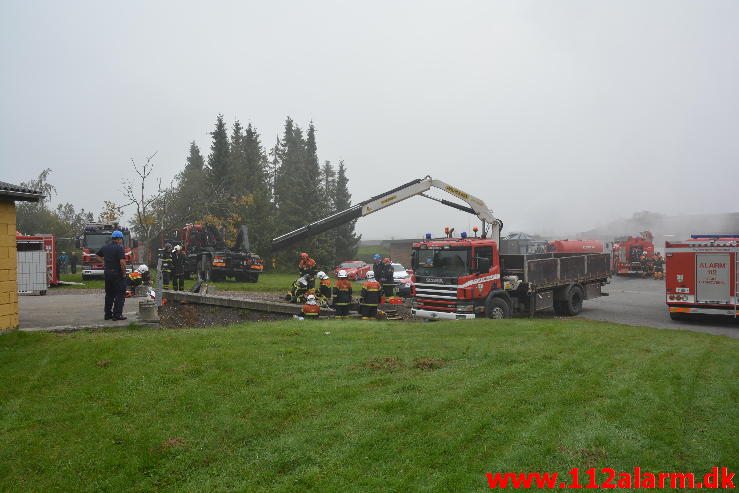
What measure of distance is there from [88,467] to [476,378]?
435 cm

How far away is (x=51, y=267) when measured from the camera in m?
21.0

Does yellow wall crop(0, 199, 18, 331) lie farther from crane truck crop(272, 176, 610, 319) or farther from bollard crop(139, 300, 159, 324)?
crane truck crop(272, 176, 610, 319)

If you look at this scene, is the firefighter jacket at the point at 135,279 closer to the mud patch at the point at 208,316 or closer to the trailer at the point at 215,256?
the mud patch at the point at 208,316

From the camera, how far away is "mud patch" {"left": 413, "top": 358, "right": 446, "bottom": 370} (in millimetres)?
7125

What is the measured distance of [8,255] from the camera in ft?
28.1

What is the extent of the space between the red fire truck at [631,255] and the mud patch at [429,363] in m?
34.0

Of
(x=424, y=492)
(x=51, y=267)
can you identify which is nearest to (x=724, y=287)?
(x=424, y=492)

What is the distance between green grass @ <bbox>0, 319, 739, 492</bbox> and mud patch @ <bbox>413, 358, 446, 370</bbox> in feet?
0.28

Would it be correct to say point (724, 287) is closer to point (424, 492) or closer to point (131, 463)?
point (424, 492)

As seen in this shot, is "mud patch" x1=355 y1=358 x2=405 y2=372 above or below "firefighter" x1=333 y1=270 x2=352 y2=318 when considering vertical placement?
below

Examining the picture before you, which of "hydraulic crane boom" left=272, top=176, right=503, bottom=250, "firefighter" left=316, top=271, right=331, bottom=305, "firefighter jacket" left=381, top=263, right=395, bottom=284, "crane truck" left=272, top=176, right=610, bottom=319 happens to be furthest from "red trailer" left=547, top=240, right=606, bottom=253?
"firefighter" left=316, top=271, right=331, bottom=305

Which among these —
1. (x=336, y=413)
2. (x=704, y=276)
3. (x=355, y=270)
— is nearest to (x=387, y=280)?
(x=704, y=276)

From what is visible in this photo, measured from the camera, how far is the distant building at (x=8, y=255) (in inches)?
329

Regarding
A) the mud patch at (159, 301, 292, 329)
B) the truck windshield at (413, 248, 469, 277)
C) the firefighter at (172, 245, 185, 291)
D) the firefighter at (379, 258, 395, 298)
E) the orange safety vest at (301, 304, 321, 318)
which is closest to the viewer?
the orange safety vest at (301, 304, 321, 318)
